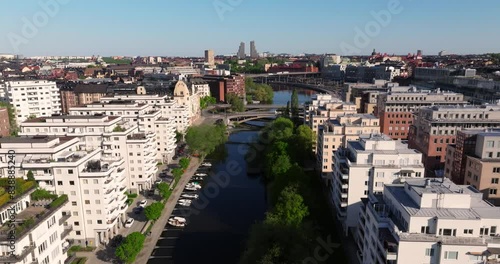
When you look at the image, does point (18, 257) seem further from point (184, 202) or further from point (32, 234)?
point (184, 202)

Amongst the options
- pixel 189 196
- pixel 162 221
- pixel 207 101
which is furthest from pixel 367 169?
pixel 207 101

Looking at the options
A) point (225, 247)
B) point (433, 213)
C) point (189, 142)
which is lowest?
point (225, 247)

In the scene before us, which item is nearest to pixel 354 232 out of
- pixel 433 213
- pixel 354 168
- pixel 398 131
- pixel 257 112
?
pixel 354 168

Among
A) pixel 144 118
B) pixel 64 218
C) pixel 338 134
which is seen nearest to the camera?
pixel 64 218

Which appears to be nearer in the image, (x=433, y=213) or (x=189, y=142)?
(x=433, y=213)

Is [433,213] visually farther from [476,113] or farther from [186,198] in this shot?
[476,113]

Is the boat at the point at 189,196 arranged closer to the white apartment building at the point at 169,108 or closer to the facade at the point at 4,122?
the white apartment building at the point at 169,108
